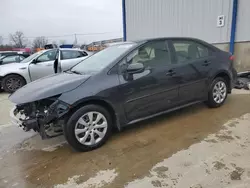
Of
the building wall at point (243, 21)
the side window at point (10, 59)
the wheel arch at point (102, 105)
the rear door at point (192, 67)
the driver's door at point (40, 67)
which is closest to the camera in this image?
the wheel arch at point (102, 105)

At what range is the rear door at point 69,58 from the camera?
289 inches

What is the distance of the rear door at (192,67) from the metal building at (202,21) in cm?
342

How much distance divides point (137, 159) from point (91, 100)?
99 centimetres

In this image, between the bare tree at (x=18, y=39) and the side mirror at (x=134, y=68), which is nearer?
the side mirror at (x=134, y=68)

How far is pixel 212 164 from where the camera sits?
8.16ft

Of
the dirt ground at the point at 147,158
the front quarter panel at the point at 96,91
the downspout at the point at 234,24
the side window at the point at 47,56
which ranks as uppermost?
the downspout at the point at 234,24

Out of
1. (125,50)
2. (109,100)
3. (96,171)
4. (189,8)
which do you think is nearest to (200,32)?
(189,8)

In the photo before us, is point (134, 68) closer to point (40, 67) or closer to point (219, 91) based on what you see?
point (219, 91)

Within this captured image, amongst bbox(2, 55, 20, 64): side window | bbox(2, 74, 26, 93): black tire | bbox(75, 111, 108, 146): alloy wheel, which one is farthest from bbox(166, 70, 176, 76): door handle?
bbox(2, 55, 20, 64): side window

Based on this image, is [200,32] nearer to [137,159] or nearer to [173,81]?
[173,81]

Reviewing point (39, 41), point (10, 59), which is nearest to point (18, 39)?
point (39, 41)

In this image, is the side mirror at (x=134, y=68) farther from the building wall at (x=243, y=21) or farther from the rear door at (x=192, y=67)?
the building wall at (x=243, y=21)

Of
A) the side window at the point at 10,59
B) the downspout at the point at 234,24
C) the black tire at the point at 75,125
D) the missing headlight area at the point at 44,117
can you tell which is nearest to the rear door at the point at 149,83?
the black tire at the point at 75,125

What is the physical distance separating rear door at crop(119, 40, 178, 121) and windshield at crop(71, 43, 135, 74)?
0.21 metres
